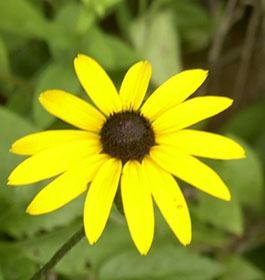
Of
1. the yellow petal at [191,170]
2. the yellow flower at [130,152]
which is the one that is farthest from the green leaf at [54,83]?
the yellow petal at [191,170]

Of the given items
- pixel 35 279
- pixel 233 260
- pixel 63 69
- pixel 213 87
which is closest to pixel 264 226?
pixel 233 260

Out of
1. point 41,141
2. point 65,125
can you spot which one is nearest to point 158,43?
point 65,125

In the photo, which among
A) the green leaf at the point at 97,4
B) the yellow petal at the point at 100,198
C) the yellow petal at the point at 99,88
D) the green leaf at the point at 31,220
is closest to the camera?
the yellow petal at the point at 100,198

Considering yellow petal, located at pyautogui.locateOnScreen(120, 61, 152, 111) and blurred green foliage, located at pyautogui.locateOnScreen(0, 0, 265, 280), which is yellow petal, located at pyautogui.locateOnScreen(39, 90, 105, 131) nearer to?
yellow petal, located at pyautogui.locateOnScreen(120, 61, 152, 111)

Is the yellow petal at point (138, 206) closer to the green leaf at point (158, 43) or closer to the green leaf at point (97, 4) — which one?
the green leaf at point (97, 4)

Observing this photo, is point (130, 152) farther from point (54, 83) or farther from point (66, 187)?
point (54, 83)

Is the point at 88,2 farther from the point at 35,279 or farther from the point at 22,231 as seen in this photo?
the point at 35,279
